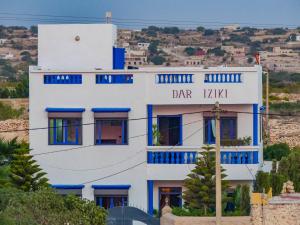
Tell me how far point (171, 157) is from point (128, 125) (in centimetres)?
155

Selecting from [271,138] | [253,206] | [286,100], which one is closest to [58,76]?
[253,206]

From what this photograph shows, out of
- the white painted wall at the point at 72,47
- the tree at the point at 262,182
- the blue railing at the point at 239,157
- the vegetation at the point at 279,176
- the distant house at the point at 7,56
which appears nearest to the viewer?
the tree at the point at 262,182

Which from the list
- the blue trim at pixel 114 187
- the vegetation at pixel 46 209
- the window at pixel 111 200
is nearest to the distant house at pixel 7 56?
the window at pixel 111 200

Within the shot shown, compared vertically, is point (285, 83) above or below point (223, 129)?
above

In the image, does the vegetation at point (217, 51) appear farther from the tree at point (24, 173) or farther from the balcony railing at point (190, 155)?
the tree at point (24, 173)

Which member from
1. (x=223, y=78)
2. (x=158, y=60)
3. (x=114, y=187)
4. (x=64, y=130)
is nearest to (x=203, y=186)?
(x=114, y=187)

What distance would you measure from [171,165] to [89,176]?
235 centimetres

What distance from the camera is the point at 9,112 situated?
63.3 metres

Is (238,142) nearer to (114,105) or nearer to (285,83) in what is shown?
(114,105)

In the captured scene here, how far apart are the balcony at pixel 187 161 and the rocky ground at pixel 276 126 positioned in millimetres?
18036

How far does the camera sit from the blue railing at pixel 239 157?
36469mm

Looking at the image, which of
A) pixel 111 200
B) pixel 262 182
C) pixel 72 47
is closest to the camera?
pixel 262 182

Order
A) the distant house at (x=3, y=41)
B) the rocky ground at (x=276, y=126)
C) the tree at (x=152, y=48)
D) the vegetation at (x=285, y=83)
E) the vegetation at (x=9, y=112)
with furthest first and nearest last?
the distant house at (x=3, y=41), the tree at (x=152, y=48), the vegetation at (x=285, y=83), the vegetation at (x=9, y=112), the rocky ground at (x=276, y=126)

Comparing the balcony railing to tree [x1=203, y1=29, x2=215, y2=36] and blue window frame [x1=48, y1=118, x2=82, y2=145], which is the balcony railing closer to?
blue window frame [x1=48, y1=118, x2=82, y2=145]
